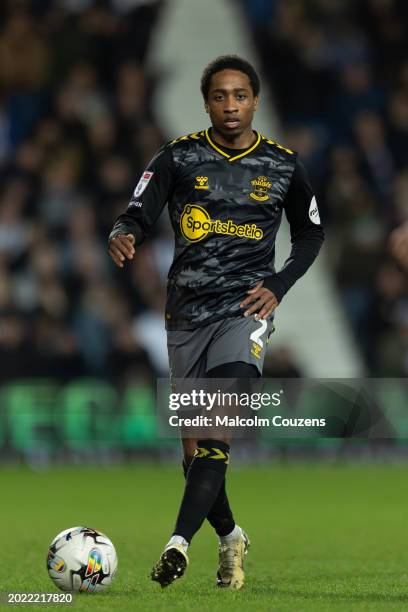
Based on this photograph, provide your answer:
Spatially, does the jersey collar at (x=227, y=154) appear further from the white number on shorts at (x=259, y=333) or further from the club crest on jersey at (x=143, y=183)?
the white number on shorts at (x=259, y=333)

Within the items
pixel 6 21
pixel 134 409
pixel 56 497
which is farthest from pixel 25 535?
pixel 6 21

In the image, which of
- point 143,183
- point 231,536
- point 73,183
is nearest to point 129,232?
point 143,183

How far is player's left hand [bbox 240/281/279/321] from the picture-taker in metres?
5.77

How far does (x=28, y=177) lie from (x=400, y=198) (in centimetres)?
455

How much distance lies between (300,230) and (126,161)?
1096 centimetres

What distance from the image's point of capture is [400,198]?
676 inches

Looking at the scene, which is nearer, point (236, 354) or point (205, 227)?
point (236, 354)

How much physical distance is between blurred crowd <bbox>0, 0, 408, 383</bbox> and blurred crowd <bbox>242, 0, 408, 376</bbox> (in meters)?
0.02

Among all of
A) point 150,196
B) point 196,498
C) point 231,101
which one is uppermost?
point 231,101

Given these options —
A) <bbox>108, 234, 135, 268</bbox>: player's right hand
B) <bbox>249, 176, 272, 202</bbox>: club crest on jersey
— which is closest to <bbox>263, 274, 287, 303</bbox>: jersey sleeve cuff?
<bbox>249, 176, 272, 202</bbox>: club crest on jersey

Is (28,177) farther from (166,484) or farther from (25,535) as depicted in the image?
(25,535)

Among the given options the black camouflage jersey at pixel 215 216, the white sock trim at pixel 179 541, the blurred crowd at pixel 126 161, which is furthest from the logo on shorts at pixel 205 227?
the blurred crowd at pixel 126 161

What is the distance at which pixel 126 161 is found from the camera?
55.5ft

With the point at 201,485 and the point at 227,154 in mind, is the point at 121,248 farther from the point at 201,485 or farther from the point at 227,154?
the point at 201,485
